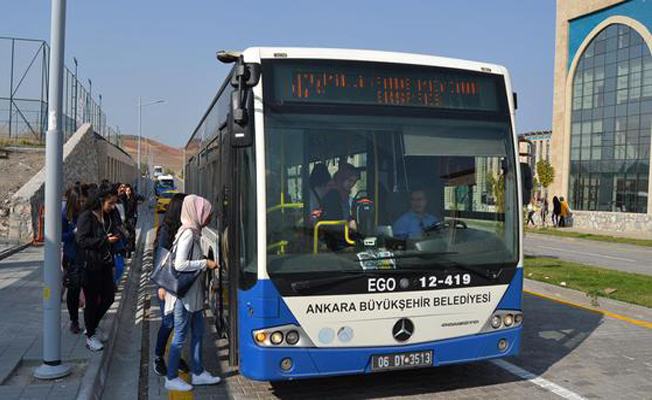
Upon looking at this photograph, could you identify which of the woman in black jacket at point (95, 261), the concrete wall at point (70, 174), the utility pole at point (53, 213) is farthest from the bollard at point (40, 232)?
the utility pole at point (53, 213)

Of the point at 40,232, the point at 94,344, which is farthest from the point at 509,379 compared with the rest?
the point at 40,232

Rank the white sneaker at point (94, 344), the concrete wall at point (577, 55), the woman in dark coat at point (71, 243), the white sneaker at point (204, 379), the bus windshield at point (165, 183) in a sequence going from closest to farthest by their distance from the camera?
the white sneaker at point (204, 379) → the white sneaker at point (94, 344) → the woman in dark coat at point (71, 243) → the concrete wall at point (577, 55) → the bus windshield at point (165, 183)

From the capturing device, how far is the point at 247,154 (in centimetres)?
502

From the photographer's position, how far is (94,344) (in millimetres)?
6383

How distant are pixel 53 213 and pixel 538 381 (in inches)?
190

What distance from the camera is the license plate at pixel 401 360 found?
5008 millimetres

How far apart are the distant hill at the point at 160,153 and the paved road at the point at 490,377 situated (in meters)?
137

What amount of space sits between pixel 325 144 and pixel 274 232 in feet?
2.84

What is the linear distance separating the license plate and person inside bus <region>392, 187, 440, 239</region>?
979 mm

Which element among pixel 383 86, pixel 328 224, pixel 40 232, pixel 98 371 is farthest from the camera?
pixel 40 232

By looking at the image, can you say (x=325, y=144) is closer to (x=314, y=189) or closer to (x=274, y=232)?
(x=314, y=189)

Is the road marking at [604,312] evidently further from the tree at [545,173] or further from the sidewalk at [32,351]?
the tree at [545,173]

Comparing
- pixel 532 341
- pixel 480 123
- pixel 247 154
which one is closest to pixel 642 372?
pixel 532 341

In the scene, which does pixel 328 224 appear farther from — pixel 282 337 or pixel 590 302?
pixel 590 302
